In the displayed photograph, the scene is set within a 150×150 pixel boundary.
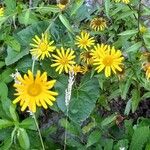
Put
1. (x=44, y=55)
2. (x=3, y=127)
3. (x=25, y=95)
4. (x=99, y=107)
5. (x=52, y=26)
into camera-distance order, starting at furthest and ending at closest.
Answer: (x=99, y=107)
(x=52, y=26)
(x=44, y=55)
(x=3, y=127)
(x=25, y=95)

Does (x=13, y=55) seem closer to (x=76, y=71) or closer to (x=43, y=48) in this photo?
(x=43, y=48)

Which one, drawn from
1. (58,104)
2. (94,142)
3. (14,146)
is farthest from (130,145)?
(14,146)

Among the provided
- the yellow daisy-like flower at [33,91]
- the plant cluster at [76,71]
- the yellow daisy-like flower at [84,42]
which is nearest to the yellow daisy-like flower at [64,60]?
the plant cluster at [76,71]

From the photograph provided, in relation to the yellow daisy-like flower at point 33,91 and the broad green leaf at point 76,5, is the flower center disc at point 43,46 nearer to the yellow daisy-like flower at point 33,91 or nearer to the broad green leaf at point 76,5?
the broad green leaf at point 76,5

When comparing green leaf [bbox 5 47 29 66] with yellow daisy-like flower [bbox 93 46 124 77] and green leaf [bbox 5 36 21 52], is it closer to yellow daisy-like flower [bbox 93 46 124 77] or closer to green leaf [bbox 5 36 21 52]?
green leaf [bbox 5 36 21 52]

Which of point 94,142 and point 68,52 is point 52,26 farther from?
point 94,142

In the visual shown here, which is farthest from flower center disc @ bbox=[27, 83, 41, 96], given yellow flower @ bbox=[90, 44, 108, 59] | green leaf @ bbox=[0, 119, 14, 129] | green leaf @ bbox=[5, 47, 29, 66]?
green leaf @ bbox=[5, 47, 29, 66]
